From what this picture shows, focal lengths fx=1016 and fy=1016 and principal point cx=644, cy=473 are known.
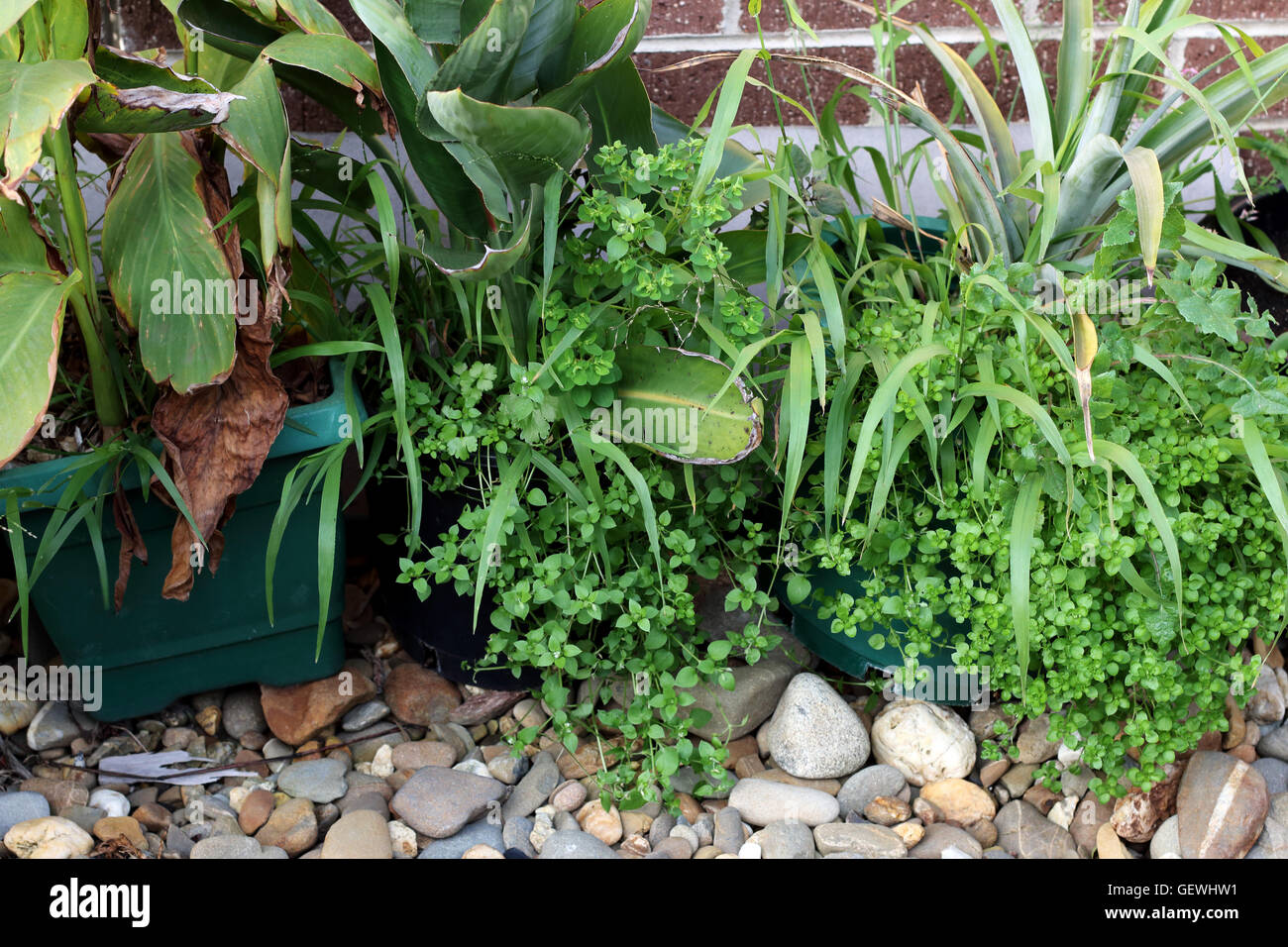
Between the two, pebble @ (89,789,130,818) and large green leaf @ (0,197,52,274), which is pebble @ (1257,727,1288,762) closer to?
pebble @ (89,789,130,818)

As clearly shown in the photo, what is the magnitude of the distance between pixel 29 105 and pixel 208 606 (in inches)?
27.1

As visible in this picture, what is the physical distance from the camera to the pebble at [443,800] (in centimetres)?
132

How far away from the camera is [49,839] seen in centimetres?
125

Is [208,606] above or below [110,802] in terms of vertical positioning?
above

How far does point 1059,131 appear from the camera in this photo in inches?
60.7

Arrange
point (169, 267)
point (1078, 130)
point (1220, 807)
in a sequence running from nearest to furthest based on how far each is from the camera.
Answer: point (169, 267)
point (1220, 807)
point (1078, 130)

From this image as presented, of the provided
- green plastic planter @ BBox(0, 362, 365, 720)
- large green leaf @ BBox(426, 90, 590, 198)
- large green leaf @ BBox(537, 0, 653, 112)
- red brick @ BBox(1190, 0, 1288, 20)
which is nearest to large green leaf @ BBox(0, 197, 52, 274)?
green plastic planter @ BBox(0, 362, 365, 720)

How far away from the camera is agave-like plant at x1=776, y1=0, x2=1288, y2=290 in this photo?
134 cm

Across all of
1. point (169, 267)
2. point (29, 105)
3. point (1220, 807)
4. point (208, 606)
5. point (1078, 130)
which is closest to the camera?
point (29, 105)

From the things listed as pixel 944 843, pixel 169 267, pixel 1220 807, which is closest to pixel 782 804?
pixel 944 843

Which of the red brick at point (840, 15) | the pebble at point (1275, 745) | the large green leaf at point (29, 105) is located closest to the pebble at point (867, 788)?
the pebble at point (1275, 745)

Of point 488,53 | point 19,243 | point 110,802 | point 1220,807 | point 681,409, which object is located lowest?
point 110,802

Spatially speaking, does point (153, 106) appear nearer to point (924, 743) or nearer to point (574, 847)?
point (574, 847)
